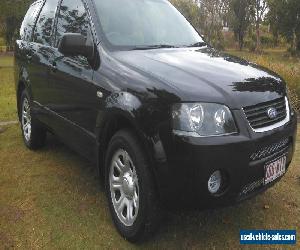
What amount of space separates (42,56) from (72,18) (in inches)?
27.4

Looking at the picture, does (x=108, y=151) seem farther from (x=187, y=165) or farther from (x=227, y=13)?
(x=227, y=13)

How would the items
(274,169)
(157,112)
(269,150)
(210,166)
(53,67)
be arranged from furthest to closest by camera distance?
(53,67) → (274,169) → (269,150) → (157,112) → (210,166)

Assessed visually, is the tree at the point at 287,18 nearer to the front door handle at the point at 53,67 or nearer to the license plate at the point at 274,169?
the front door handle at the point at 53,67

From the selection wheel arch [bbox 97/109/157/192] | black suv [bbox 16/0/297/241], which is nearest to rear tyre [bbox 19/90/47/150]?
black suv [bbox 16/0/297/241]

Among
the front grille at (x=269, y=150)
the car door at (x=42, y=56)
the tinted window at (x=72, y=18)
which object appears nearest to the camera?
the front grille at (x=269, y=150)

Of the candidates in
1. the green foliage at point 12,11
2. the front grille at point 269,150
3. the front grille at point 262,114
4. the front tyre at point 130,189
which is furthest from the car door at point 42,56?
the green foliage at point 12,11

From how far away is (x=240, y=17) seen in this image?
39.5m

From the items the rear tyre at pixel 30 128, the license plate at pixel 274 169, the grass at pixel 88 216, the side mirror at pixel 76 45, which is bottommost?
the grass at pixel 88 216

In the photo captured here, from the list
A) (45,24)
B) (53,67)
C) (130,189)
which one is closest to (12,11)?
(45,24)

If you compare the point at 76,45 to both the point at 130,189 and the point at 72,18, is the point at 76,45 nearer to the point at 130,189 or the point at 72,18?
the point at 72,18

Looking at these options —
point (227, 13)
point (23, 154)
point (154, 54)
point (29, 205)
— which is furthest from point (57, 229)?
point (227, 13)

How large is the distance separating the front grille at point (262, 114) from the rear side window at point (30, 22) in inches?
133

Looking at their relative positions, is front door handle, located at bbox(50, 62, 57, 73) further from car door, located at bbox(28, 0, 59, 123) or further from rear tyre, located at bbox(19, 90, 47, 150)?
rear tyre, located at bbox(19, 90, 47, 150)

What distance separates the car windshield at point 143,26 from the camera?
3.73m
